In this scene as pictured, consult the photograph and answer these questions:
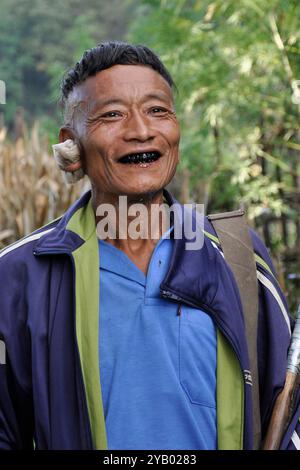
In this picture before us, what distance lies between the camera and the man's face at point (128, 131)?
4.91ft

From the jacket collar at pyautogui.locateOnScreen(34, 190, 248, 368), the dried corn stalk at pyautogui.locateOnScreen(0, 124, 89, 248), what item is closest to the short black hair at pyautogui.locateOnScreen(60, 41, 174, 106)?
the jacket collar at pyautogui.locateOnScreen(34, 190, 248, 368)

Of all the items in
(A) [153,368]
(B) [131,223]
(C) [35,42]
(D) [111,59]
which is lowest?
(A) [153,368]

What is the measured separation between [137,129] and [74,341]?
465mm

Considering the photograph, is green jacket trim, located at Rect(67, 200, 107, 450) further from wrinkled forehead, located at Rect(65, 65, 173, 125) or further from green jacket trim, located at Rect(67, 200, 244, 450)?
wrinkled forehead, located at Rect(65, 65, 173, 125)

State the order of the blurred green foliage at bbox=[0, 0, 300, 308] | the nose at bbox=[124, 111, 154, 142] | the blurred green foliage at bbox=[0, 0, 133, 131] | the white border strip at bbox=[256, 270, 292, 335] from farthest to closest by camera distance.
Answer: the blurred green foliage at bbox=[0, 0, 133, 131] → the blurred green foliage at bbox=[0, 0, 300, 308] → the white border strip at bbox=[256, 270, 292, 335] → the nose at bbox=[124, 111, 154, 142]

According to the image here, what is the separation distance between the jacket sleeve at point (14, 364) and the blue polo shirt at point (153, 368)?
0.54ft

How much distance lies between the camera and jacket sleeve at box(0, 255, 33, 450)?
143 cm

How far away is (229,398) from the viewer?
4.75 ft

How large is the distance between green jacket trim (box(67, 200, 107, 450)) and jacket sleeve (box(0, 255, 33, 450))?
0.12m

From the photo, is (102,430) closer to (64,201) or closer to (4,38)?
(64,201)

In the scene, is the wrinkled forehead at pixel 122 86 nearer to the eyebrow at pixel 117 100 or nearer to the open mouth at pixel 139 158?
the eyebrow at pixel 117 100

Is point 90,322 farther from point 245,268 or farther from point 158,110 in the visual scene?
point 158,110

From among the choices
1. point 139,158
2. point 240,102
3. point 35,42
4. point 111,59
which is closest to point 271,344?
point 139,158

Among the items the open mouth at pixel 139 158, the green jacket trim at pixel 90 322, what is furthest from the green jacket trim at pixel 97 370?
the open mouth at pixel 139 158
